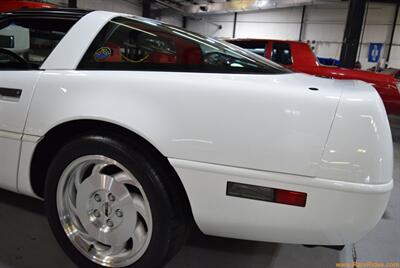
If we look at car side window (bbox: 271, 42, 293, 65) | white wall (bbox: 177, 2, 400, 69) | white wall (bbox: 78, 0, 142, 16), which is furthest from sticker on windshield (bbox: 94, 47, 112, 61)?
white wall (bbox: 177, 2, 400, 69)

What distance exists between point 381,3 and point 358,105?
1628 centimetres

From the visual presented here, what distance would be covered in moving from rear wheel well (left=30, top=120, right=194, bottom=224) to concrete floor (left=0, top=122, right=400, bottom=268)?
0.34m

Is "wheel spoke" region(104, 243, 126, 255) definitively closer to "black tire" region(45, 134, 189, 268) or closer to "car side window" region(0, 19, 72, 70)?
"black tire" region(45, 134, 189, 268)

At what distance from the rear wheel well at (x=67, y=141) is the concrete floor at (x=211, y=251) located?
1.11ft

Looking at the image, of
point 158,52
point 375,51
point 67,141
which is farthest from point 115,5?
point 67,141

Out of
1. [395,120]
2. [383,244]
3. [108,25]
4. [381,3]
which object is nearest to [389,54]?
[381,3]

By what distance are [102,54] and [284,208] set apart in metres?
1.08

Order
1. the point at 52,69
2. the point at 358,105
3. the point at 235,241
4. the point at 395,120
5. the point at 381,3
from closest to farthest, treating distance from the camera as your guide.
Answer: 1. the point at 358,105
2. the point at 52,69
3. the point at 235,241
4. the point at 395,120
5. the point at 381,3

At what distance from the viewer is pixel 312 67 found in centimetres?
539

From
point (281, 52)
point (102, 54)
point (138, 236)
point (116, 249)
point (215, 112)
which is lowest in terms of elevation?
point (116, 249)

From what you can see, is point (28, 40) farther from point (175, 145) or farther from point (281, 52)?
point (281, 52)

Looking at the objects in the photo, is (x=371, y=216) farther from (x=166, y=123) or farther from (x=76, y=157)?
(x=76, y=157)

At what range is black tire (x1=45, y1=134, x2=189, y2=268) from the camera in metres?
1.29

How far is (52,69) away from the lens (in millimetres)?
1509
